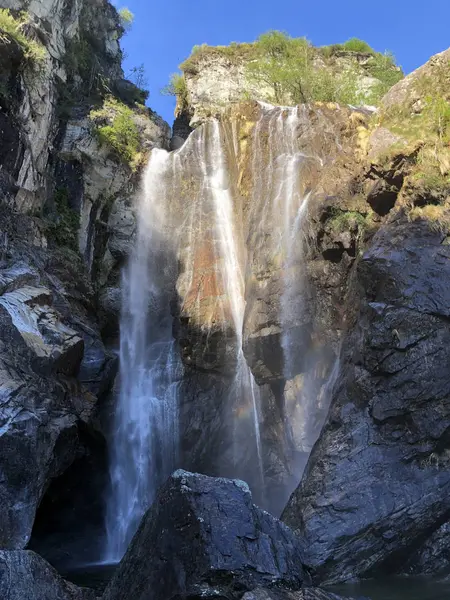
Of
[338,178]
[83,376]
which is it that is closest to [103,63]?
[338,178]

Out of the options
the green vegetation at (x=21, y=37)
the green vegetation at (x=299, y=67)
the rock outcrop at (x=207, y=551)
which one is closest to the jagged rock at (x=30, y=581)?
the rock outcrop at (x=207, y=551)

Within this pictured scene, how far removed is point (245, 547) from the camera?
6746mm

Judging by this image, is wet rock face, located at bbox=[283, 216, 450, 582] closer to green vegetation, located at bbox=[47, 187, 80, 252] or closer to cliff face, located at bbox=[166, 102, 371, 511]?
cliff face, located at bbox=[166, 102, 371, 511]

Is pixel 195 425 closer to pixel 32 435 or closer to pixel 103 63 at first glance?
pixel 32 435

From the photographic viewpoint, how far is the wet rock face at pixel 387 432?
1064 centimetres

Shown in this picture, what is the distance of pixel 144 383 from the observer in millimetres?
18953

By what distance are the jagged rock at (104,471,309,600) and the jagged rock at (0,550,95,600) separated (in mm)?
876

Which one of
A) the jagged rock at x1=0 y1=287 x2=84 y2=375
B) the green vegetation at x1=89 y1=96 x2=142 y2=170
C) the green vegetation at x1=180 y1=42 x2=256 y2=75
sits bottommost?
the jagged rock at x1=0 y1=287 x2=84 y2=375

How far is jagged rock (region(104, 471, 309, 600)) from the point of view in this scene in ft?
20.4

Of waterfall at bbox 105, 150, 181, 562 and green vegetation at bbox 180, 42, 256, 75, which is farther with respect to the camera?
green vegetation at bbox 180, 42, 256, 75

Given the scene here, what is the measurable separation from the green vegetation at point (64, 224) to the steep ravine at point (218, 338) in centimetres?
11

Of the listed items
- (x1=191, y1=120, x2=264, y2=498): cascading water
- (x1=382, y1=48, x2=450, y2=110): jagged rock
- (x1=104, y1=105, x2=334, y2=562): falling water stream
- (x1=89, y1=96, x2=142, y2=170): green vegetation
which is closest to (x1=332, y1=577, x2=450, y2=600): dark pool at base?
(x1=191, y1=120, x2=264, y2=498): cascading water

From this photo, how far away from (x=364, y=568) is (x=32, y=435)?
7616 mm

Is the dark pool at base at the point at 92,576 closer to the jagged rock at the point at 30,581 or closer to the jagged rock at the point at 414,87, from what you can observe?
the jagged rock at the point at 30,581
